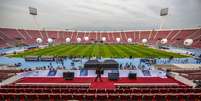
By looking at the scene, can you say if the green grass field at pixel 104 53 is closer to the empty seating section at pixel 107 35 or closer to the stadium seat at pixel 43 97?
the empty seating section at pixel 107 35

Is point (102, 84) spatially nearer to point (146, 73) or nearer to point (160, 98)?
point (160, 98)

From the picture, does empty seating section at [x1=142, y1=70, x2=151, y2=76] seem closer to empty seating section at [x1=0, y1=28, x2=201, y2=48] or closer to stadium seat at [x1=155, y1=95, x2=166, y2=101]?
stadium seat at [x1=155, y1=95, x2=166, y2=101]

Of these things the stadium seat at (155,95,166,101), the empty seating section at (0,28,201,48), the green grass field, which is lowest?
the stadium seat at (155,95,166,101)

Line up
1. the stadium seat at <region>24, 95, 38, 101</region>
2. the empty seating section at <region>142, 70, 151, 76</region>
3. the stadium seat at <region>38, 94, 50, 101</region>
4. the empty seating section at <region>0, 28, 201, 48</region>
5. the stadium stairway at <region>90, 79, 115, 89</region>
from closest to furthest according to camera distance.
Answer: the stadium seat at <region>24, 95, 38, 101</region>
the stadium seat at <region>38, 94, 50, 101</region>
the stadium stairway at <region>90, 79, 115, 89</region>
the empty seating section at <region>142, 70, 151, 76</region>
the empty seating section at <region>0, 28, 201, 48</region>

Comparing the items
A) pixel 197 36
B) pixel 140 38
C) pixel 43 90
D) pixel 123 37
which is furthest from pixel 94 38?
pixel 43 90

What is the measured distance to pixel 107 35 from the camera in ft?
421

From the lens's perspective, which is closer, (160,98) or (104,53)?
(160,98)

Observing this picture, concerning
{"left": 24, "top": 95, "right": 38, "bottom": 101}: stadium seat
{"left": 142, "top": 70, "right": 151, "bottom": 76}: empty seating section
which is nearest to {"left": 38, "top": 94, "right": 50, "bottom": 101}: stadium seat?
{"left": 24, "top": 95, "right": 38, "bottom": 101}: stadium seat

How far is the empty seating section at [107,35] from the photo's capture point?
99.9 m

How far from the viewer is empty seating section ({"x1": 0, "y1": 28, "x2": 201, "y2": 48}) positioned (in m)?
99.9

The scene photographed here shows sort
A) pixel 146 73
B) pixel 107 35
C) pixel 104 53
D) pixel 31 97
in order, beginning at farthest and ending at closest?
1. pixel 107 35
2. pixel 104 53
3. pixel 146 73
4. pixel 31 97

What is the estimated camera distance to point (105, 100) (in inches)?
758

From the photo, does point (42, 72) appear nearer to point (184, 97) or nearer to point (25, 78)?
point (25, 78)

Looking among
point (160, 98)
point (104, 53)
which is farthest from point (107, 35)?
point (160, 98)
